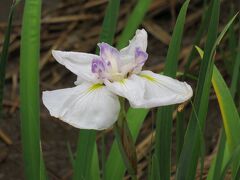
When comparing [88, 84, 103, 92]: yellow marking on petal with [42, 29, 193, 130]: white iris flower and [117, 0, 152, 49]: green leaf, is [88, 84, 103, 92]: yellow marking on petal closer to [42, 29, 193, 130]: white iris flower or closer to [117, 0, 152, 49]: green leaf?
[42, 29, 193, 130]: white iris flower

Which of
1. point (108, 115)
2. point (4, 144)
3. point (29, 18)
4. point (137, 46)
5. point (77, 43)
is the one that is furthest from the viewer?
point (77, 43)

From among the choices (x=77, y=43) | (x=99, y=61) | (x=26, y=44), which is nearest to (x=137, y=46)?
(x=99, y=61)

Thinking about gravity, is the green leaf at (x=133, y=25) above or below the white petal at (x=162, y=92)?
above

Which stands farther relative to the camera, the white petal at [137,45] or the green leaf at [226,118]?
the green leaf at [226,118]

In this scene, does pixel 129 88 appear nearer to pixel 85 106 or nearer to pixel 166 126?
pixel 85 106

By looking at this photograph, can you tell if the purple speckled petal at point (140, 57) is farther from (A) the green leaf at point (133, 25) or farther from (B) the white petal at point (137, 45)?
(A) the green leaf at point (133, 25)

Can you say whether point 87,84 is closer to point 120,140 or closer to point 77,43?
point 120,140

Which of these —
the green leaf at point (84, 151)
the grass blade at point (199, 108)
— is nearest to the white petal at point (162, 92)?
the grass blade at point (199, 108)
